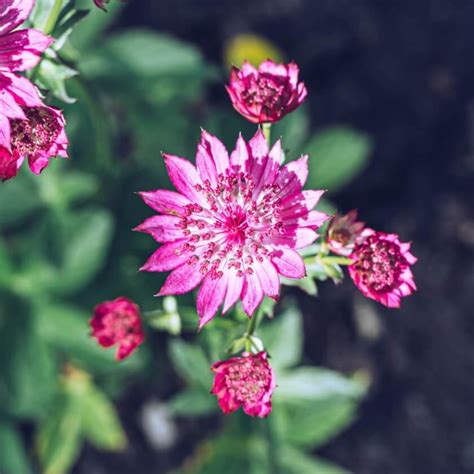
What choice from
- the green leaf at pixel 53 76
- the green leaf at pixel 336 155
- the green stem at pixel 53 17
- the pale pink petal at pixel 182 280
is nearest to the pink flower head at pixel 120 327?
the pale pink petal at pixel 182 280

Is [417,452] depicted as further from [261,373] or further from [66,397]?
[261,373]

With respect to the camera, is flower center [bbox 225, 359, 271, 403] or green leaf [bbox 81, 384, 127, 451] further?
green leaf [bbox 81, 384, 127, 451]

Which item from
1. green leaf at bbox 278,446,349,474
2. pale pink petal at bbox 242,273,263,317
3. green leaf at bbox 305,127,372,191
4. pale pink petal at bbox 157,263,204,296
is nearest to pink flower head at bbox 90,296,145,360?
pale pink petal at bbox 157,263,204,296

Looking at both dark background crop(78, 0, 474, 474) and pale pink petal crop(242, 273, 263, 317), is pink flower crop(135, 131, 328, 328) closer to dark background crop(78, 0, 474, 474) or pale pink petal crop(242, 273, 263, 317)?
pale pink petal crop(242, 273, 263, 317)

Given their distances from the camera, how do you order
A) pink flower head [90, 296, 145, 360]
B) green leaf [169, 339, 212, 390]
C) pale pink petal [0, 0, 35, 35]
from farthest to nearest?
green leaf [169, 339, 212, 390], pink flower head [90, 296, 145, 360], pale pink petal [0, 0, 35, 35]

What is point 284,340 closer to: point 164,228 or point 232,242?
point 232,242
